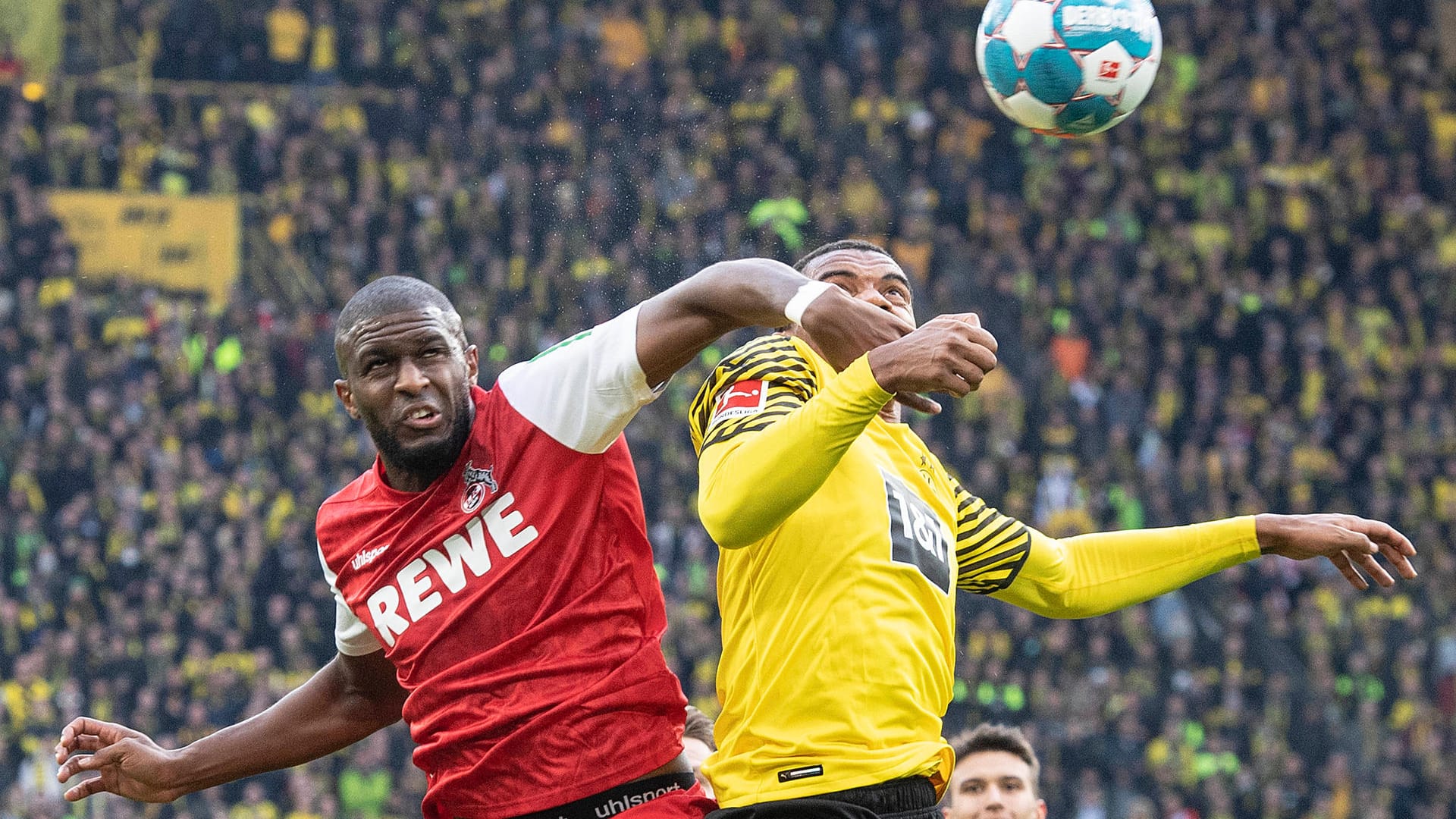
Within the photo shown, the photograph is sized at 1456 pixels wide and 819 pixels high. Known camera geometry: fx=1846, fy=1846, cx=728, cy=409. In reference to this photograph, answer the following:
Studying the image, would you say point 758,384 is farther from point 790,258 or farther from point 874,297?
point 790,258

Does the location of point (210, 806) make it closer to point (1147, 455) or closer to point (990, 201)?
point (1147, 455)

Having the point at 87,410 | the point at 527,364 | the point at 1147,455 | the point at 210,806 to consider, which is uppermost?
the point at 87,410

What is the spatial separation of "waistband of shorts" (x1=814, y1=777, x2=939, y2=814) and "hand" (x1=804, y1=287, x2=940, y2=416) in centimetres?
78

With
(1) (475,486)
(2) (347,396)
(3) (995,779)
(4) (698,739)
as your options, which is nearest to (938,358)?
(1) (475,486)

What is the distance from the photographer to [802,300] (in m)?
3.42

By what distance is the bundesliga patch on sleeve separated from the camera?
364 centimetres

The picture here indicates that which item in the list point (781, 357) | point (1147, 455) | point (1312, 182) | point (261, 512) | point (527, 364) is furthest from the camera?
point (1312, 182)

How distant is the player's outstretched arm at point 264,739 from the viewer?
181 inches

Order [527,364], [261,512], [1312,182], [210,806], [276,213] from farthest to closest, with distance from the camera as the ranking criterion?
[1312,182] → [276,213] → [261,512] → [210,806] → [527,364]

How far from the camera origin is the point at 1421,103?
22891 millimetres

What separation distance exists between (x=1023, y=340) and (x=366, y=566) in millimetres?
15713

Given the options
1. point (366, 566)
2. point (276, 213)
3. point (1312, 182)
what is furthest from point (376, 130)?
point (366, 566)

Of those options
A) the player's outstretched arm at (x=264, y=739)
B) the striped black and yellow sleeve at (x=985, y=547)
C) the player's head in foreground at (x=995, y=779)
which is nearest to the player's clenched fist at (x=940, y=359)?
the striped black and yellow sleeve at (x=985, y=547)

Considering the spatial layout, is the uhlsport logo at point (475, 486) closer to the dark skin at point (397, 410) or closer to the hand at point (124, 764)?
the dark skin at point (397, 410)
